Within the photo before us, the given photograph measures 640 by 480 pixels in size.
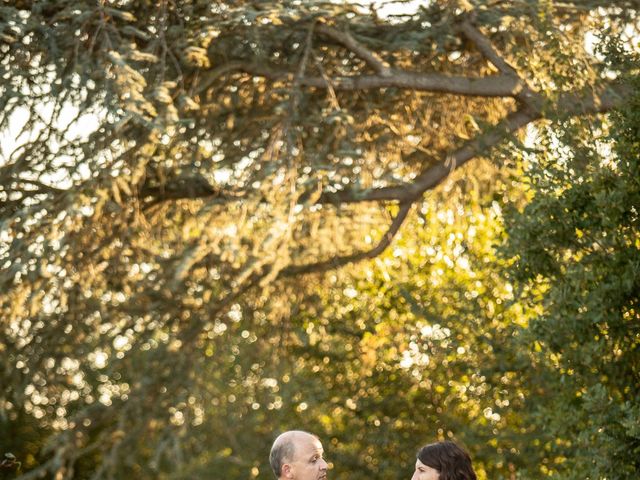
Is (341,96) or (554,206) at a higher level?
(554,206)

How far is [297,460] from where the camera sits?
6.38 metres

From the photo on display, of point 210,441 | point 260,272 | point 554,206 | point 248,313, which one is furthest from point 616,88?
point 210,441

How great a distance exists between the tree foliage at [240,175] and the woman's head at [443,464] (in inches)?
69.8

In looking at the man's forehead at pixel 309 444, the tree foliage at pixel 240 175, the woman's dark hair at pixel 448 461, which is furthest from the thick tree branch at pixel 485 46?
the woman's dark hair at pixel 448 461

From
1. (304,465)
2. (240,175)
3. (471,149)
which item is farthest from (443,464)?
(471,149)

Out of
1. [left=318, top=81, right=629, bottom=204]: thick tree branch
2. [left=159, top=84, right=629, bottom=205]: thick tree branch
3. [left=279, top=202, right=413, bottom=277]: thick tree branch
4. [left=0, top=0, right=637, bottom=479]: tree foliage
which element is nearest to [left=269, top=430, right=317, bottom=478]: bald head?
[left=0, top=0, right=637, bottom=479]: tree foliage

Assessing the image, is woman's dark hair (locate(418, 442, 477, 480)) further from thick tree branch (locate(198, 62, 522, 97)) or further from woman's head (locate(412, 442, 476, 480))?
thick tree branch (locate(198, 62, 522, 97))

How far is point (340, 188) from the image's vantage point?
1177 centimetres

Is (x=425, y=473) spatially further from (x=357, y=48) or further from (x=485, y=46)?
(x=485, y=46)

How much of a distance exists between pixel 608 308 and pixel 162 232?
5308 mm

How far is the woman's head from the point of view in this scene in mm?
6059

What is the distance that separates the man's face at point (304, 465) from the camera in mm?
6375

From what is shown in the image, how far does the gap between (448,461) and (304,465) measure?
28.6 inches

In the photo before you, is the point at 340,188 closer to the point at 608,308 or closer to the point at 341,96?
the point at 341,96
